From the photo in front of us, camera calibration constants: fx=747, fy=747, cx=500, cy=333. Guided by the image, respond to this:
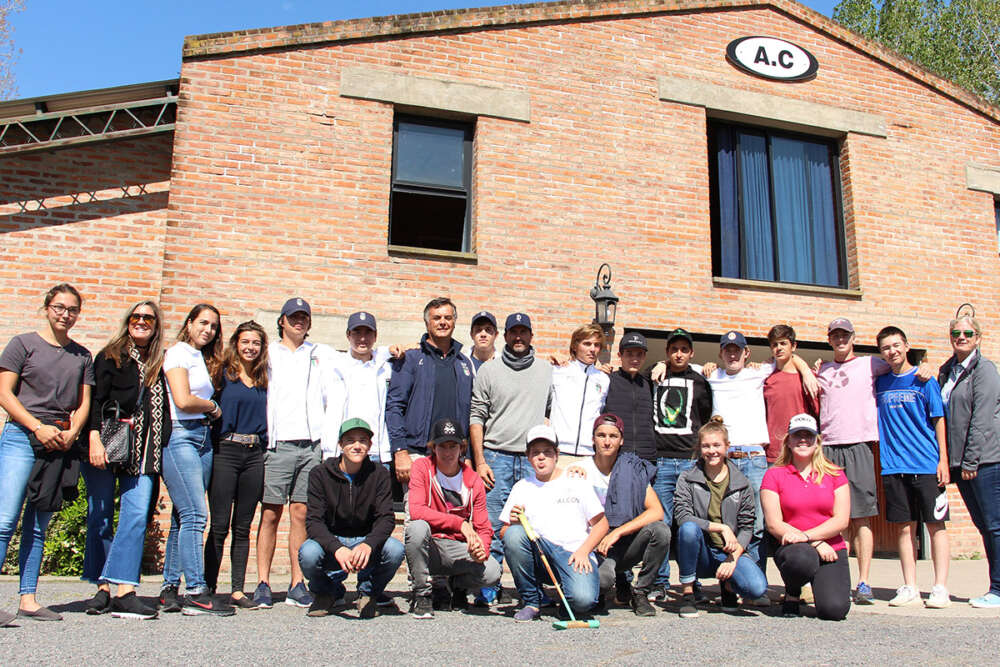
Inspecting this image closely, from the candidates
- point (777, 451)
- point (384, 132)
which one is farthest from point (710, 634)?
point (384, 132)

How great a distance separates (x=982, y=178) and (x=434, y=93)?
24.9 feet

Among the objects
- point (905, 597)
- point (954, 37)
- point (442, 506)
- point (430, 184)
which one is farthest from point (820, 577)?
point (954, 37)

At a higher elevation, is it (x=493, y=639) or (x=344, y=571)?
(x=344, y=571)

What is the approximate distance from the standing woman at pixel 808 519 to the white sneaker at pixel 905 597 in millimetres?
918

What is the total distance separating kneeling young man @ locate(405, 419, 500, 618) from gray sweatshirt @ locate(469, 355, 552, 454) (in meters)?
0.44

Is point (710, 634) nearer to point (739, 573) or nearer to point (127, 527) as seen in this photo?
point (739, 573)

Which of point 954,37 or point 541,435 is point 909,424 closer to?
point 541,435

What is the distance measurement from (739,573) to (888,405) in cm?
197

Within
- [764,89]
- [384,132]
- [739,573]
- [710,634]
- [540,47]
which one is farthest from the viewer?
[764,89]

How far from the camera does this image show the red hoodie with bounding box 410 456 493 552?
5008 millimetres

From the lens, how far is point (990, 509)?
552 cm

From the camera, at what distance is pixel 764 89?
975 centimetres

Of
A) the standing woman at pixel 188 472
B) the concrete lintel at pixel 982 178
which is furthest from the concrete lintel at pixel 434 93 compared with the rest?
the concrete lintel at pixel 982 178

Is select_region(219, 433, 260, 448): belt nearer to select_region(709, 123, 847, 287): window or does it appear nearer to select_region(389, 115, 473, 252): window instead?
select_region(389, 115, 473, 252): window
